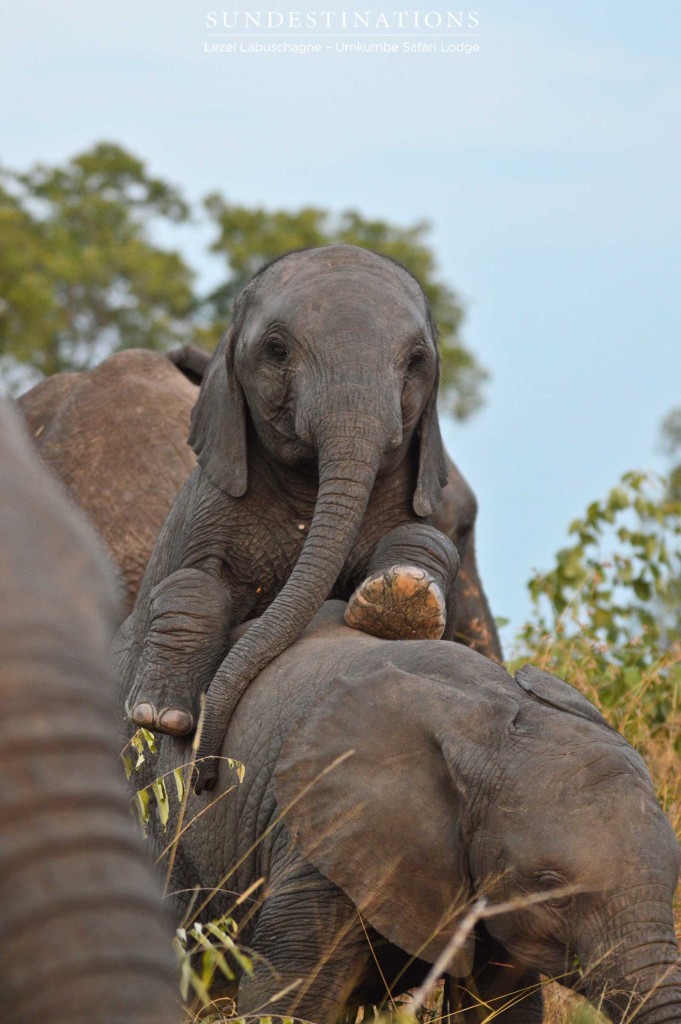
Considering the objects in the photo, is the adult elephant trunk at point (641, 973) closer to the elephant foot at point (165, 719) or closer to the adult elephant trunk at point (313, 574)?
the adult elephant trunk at point (313, 574)

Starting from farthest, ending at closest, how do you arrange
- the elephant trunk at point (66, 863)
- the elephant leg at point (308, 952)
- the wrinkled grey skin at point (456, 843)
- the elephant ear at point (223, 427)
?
the elephant ear at point (223, 427), the elephant leg at point (308, 952), the wrinkled grey skin at point (456, 843), the elephant trunk at point (66, 863)

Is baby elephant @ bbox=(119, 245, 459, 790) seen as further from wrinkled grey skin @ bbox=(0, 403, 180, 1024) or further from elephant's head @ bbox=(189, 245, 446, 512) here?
wrinkled grey skin @ bbox=(0, 403, 180, 1024)

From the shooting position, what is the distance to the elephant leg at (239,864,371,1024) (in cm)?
405

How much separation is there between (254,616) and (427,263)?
2593 cm

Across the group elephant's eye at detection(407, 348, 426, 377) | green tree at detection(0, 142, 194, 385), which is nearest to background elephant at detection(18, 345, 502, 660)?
elephant's eye at detection(407, 348, 426, 377)

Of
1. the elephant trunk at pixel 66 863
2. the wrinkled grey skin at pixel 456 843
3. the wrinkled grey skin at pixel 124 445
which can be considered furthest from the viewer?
the wrinkled grey skin at pixel 124 445

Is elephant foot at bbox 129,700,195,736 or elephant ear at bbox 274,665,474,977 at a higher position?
elephant foot at bbox 129,700,195,736

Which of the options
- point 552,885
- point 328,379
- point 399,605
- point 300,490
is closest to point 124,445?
point 300,490

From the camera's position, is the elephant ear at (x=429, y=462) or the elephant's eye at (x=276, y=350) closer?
the elephant's eye at (x=276, y=350)

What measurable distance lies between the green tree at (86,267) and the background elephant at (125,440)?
16111 millimetres

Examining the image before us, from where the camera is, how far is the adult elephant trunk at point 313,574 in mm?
4672

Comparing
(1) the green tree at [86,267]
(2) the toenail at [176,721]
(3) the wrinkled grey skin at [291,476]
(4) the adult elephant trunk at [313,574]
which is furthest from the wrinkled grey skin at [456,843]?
(1) the green tree at [86,267]

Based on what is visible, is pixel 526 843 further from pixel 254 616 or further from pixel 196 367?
pixel 196 367

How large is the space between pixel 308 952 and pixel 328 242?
2733cm
